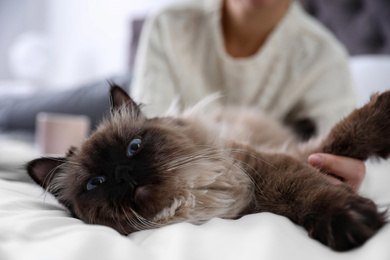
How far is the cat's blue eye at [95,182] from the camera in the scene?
97 centimetres

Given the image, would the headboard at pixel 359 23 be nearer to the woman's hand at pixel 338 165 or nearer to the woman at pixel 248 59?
the woman at pixel 248 59

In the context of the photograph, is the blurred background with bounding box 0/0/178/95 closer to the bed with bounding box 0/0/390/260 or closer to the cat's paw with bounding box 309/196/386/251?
the bed with bounding box 0/0/390/260

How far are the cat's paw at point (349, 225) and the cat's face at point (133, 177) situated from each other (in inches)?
11.8

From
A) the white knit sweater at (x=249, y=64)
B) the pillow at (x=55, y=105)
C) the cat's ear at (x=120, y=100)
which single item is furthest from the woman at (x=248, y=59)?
the pillow at (x=55, y=105)

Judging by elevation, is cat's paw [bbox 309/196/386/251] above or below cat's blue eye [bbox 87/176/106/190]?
above

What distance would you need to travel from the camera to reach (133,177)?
91 centimetres

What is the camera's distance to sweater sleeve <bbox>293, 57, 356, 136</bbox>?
1890mm

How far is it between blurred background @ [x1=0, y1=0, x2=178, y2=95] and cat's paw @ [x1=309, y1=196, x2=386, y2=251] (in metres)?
4.38

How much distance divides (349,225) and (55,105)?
362 centimetres

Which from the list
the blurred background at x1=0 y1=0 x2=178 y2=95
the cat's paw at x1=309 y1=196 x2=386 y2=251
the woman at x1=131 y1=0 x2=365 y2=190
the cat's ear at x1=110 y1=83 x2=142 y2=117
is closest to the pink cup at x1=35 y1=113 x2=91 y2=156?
the woman at x1=131 y1=0 x2=365 y2=190

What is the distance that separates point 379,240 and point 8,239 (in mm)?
716

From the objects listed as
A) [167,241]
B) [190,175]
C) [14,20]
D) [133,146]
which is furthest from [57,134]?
[14,20]

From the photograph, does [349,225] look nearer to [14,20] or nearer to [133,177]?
[133,177]

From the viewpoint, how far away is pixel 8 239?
0.69m
